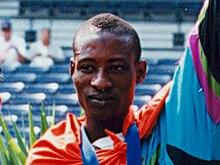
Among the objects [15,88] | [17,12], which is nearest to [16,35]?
[17,12]

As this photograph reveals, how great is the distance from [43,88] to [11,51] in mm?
913

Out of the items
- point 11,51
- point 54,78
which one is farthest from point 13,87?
point 11,51

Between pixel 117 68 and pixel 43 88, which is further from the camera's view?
pixel 43 88

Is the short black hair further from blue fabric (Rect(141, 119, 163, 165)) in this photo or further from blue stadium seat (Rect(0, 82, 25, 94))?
blue stadium seat (Rect(0, 82, 25, 94))

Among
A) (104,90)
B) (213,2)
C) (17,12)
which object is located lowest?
(17,12)

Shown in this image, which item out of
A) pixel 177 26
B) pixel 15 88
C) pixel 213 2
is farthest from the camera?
pixel 177 26

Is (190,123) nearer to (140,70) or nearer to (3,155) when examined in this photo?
(140,70)

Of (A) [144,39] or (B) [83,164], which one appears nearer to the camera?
(B) [83,164]

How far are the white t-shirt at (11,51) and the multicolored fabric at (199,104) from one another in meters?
7.62

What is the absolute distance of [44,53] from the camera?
962 centimetres

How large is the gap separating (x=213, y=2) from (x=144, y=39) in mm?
8546

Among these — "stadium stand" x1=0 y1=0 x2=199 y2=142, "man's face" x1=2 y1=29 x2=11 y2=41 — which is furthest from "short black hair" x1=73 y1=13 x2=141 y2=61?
"man's face" x1=2 y1=29 x2=11 y2=41

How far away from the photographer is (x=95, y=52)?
2246mm

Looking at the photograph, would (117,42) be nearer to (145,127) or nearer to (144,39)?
(145,127)
